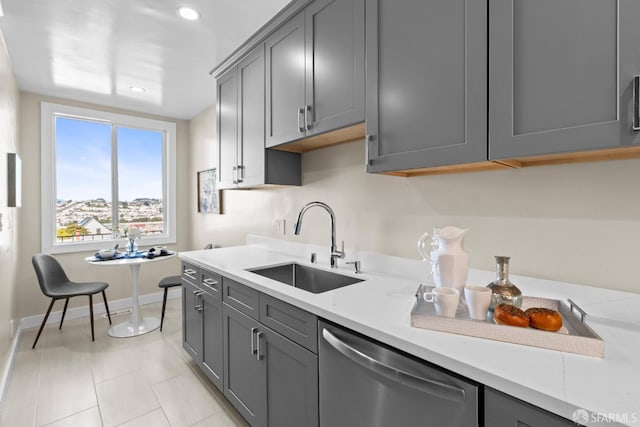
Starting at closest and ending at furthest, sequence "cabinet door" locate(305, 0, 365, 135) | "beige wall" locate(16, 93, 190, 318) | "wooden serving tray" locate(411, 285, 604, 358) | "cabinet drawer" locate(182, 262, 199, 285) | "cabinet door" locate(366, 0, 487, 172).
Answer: "wooden serving tray" locate(411, 285, 604, 358), "cabinet door" locate(366, 0, 487, 172), "cabinet door" locate(305, 0, 365, 135), "cabinet drawer" locate(182, 262, 199, 285), "beige wall" locate(16, 93, 190, 318)

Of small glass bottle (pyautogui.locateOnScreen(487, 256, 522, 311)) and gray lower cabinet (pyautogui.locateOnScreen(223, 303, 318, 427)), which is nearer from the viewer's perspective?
small glass bottle (pyautogui.locateOnScreen(487, 256, 522, 311))

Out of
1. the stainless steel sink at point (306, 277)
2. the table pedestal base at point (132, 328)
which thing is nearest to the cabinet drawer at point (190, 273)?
the stainless steel sink at point (306, 277)

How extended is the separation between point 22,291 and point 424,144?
4.26 m

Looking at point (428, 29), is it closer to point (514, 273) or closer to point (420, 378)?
point (514, 273)

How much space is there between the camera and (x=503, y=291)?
100 cm

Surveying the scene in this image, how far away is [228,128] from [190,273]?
120 cm

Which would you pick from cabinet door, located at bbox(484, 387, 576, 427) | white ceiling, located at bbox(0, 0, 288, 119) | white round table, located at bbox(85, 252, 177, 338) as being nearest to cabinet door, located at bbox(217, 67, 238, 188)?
white ceiling, located at bbox(0, 0, 288, 119)

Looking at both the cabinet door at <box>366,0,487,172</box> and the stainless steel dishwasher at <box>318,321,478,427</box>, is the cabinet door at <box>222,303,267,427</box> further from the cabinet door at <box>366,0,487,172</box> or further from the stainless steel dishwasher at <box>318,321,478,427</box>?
the cabinet door at <box>366,0,487,172</box>

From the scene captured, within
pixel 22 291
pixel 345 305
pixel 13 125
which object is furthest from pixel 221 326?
pixel 22 291

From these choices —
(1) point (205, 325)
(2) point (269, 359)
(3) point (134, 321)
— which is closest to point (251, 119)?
(1) point (205, 325)

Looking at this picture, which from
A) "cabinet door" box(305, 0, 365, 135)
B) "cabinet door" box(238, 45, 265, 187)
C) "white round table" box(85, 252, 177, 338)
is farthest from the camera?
"white round table" box(85, 252, 177, 338)

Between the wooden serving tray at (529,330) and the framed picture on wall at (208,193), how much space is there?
3.12m

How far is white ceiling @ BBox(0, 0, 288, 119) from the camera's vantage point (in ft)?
6.27

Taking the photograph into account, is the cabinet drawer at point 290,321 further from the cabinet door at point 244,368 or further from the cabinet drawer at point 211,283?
the cabinet drawer at point 211,283
